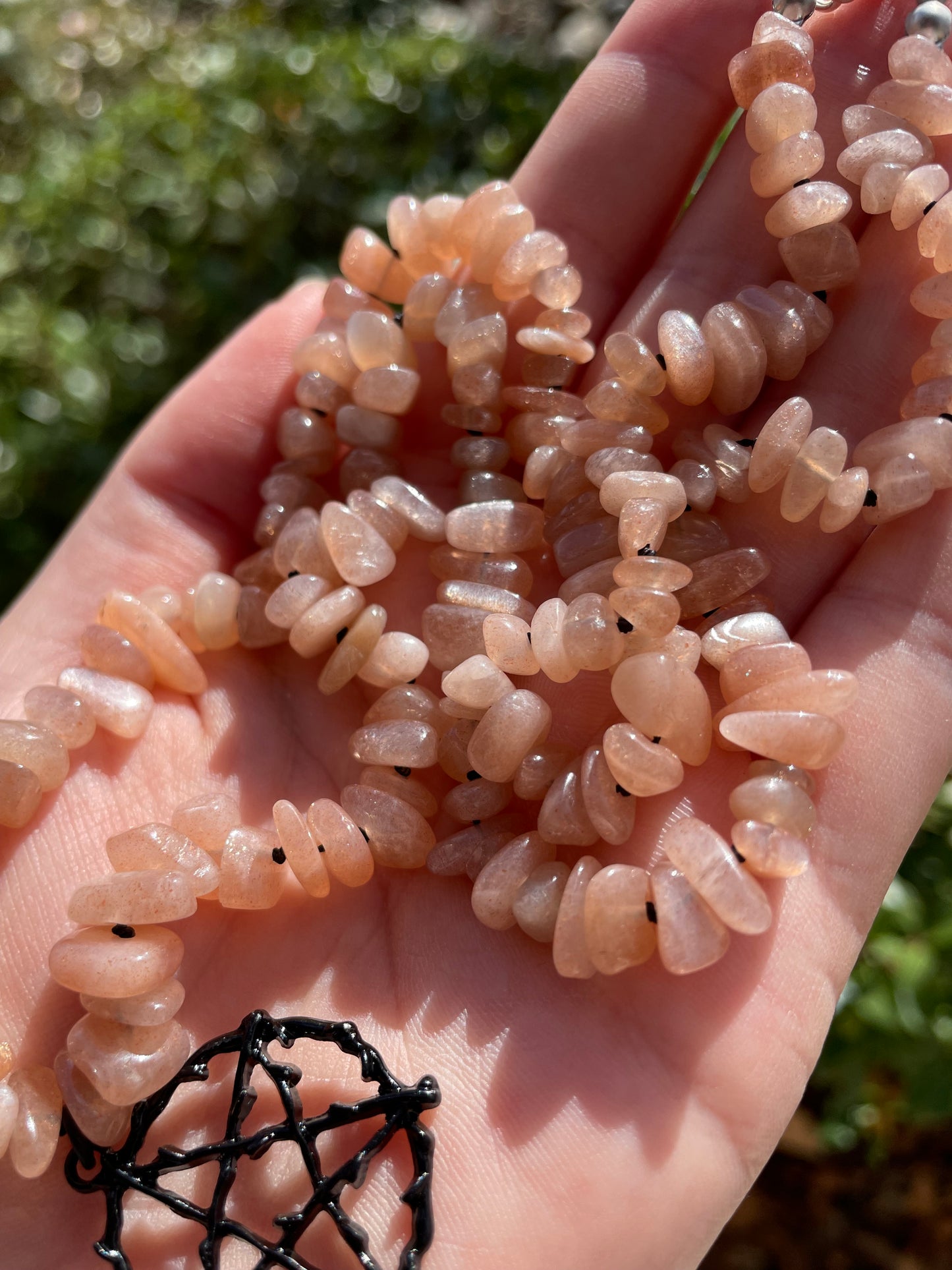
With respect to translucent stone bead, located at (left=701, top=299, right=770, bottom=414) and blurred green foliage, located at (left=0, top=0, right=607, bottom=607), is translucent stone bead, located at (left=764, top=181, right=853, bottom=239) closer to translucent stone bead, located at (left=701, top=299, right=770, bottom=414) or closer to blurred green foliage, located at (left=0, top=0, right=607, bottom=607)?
translucent stone bead, located at (left=701, top=299, right=770, bottom=414)

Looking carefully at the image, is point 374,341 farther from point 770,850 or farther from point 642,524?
point 770,850

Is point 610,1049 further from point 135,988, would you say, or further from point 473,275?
point 473,275

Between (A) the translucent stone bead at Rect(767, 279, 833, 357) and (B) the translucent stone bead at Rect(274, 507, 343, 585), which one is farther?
(B) the translucent stone bead at Rect(274, 507, 343, 585)

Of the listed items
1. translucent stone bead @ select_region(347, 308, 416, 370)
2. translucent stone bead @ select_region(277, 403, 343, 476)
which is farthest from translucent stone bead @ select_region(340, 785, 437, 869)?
translucent stone bead @ select_region(347, 308, 416, 370)

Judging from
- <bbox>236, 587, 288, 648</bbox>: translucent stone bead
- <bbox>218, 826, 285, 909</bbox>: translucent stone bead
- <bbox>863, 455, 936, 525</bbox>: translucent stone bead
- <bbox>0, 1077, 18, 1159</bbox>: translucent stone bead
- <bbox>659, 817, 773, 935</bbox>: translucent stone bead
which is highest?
<bbox>863, 455, 936, 525</bbox>: translucent stone bead

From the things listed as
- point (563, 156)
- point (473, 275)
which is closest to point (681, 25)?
point (563, 156)

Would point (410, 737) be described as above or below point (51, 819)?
above

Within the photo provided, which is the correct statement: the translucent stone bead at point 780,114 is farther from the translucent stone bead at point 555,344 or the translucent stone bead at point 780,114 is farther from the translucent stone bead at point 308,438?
the translucent stone bead at point 308,438
